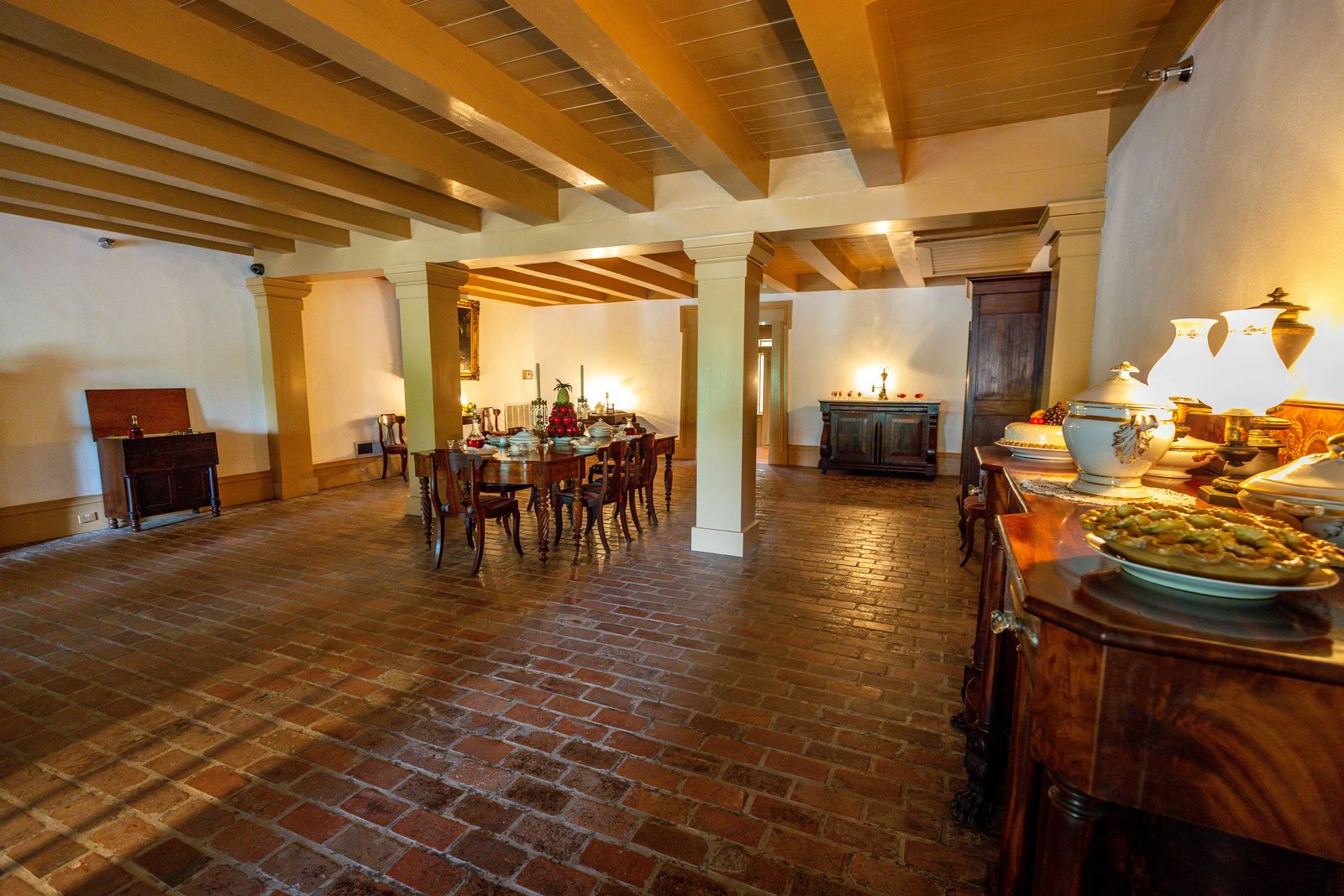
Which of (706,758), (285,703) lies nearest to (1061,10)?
(706,758)

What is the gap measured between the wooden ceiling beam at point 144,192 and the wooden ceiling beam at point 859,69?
482 cm

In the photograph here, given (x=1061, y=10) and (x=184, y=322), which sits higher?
(x=1061, y=10)

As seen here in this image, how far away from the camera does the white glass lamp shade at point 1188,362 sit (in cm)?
183

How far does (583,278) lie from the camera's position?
7715mm

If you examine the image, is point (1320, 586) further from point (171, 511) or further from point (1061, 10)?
point (171, 511)

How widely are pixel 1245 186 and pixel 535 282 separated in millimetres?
7479

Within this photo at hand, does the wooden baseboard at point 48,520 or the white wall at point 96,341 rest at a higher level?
Answer: the white wall at point 96,341

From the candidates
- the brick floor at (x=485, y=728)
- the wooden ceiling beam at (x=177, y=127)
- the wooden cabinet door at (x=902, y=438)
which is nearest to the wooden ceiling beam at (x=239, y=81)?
the wooden ceiling beam at (x=177, y=127)

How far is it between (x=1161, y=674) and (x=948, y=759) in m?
1.60

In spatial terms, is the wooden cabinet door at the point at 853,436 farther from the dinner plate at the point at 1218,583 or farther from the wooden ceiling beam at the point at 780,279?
the dinner plate at the point at 1218,583

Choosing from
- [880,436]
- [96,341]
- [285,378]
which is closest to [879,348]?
[880,436]

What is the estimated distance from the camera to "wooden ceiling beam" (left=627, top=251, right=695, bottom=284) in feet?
20.8

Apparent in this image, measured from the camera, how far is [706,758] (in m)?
2.13

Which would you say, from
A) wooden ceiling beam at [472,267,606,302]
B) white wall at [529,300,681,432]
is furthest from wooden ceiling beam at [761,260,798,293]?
wooden ceiling beam at [472,267,606,302]
